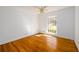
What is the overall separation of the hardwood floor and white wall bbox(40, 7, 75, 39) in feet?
0.41

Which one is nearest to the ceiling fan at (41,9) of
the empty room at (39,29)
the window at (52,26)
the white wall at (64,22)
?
the empty room at (39,29)

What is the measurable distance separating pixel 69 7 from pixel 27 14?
2.73 ft

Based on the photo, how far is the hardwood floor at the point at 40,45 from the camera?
Answer: 1944 millimetres

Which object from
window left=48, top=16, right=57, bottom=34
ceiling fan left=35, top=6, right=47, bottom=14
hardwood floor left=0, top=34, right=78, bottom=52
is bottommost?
hardwood floor left=0, top=34, right=78, bottom=52

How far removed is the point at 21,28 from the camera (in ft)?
6.63

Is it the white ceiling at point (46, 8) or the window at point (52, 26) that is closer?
the white ceiling at point (46, 8)

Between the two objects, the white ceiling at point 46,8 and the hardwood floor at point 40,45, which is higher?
the white ceiling at point 46,8

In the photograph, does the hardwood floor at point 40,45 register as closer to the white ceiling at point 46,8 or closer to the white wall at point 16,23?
the white wall at point 16,23

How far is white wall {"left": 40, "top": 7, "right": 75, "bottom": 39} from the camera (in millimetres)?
1881

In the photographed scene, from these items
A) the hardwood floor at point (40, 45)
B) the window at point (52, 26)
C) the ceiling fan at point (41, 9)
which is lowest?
the hardwood floor at point (40, 45)

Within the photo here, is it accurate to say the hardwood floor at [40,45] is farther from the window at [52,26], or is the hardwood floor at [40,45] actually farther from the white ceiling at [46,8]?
the white ceiling at [46,8]

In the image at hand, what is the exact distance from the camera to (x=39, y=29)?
2.01 meters

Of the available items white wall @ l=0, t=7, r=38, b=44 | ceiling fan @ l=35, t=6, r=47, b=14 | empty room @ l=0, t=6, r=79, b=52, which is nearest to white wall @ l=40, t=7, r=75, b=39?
empty room @ l=0, t=6, r=79, b=52

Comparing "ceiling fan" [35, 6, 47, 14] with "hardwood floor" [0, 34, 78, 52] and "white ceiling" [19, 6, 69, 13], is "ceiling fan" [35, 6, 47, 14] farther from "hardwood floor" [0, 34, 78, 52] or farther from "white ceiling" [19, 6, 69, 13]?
"hardwood floor" [0, 34, 78, 52]
